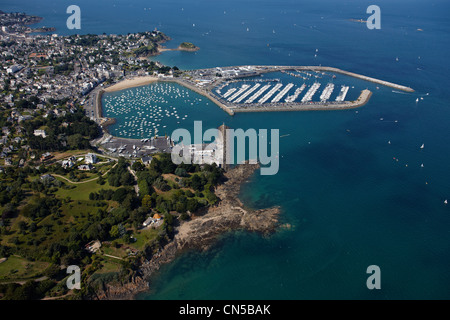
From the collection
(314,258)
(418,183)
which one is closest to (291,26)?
(418,183)

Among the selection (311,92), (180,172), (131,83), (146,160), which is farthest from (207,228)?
(131,83)

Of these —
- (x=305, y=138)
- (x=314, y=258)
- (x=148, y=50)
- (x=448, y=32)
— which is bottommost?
(x=314, y=258)

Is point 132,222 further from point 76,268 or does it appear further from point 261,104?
point 261,104

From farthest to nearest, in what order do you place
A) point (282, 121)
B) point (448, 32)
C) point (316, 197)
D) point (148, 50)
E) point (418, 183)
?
point (448, 32), point (148, 50), point (282, 121), point (418, 183), point (316, 197)

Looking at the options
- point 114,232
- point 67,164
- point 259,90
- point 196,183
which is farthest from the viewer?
point 259,90

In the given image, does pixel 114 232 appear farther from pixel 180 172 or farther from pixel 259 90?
pixel 259 90

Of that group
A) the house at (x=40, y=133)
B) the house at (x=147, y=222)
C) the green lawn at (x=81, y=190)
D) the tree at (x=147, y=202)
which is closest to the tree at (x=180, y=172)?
the tree at (x=147, y=202)

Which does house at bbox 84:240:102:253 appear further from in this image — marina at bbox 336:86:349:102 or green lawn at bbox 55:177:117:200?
marina at bbox 336:86:349:102
